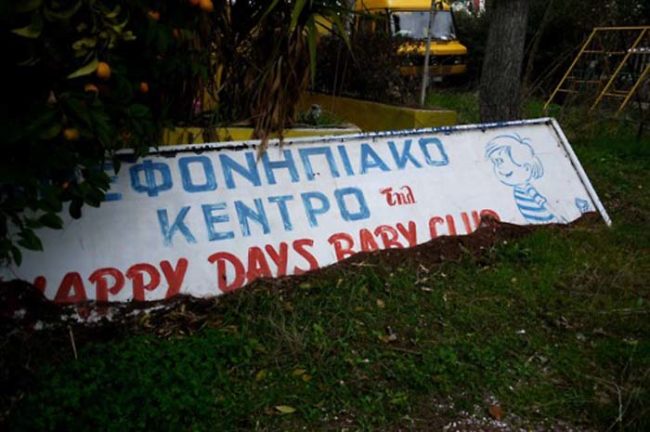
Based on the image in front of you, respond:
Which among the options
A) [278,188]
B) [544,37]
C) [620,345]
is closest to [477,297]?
[620,345]

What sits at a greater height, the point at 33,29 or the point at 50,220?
the point at 33,29

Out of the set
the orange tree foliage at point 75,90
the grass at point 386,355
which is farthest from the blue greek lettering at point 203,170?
the grass at point 386,355

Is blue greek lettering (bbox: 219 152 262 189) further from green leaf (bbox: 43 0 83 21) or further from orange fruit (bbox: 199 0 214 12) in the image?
green leaf (bbox: 43 0 83 21)

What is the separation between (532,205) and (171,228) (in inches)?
100

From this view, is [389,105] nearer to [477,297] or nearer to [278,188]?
[278,188]

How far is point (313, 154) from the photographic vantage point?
4641 millimetres

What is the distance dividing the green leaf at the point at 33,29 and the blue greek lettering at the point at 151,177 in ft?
4.96

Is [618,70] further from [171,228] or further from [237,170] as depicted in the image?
[171,228]

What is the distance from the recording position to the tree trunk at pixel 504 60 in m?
6.75

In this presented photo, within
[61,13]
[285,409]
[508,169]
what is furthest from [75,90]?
[508,169]

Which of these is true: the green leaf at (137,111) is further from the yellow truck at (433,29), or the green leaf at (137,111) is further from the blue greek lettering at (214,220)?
the yellow truck at (433,29)

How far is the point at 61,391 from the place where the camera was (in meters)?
2.71

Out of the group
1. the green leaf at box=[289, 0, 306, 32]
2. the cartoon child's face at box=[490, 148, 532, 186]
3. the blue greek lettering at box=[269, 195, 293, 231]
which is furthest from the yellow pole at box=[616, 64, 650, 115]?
the blue greek lettering at box=[269, 195, 293, 231]

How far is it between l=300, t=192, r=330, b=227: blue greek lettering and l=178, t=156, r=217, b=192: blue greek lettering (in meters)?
0.58
